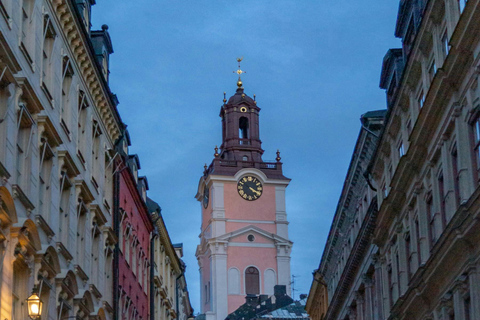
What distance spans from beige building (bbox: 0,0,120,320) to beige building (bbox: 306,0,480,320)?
11122 mm

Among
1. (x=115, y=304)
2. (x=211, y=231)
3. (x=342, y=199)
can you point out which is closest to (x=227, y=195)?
(x=211, y=231)

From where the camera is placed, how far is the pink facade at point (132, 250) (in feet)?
156

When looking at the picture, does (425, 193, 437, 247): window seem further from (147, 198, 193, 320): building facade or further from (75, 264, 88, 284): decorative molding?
(147, 198, 193, 320): building facade

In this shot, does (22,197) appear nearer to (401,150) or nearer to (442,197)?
(442,197)

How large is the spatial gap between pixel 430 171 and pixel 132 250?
22.2m

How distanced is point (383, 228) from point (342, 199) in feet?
42.1

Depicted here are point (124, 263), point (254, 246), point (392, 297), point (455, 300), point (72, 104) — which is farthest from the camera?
point (254, 246)

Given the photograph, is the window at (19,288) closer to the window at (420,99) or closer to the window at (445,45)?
the window at (445,45)

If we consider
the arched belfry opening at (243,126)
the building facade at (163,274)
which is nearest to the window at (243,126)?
the arched belfry opening at (243,126)

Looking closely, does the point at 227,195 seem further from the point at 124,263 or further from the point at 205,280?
the point at 124,263

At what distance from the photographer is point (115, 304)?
43344mm

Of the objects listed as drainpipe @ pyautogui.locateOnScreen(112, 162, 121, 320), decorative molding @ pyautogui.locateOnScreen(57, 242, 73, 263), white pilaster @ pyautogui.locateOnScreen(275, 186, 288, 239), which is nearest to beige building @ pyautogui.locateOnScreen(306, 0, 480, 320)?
drainpipe @ pyautogui.locateOnScreen(112, 162, 121, 320)

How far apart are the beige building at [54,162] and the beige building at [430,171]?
11.1 metres

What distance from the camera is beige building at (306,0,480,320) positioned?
2711cm
